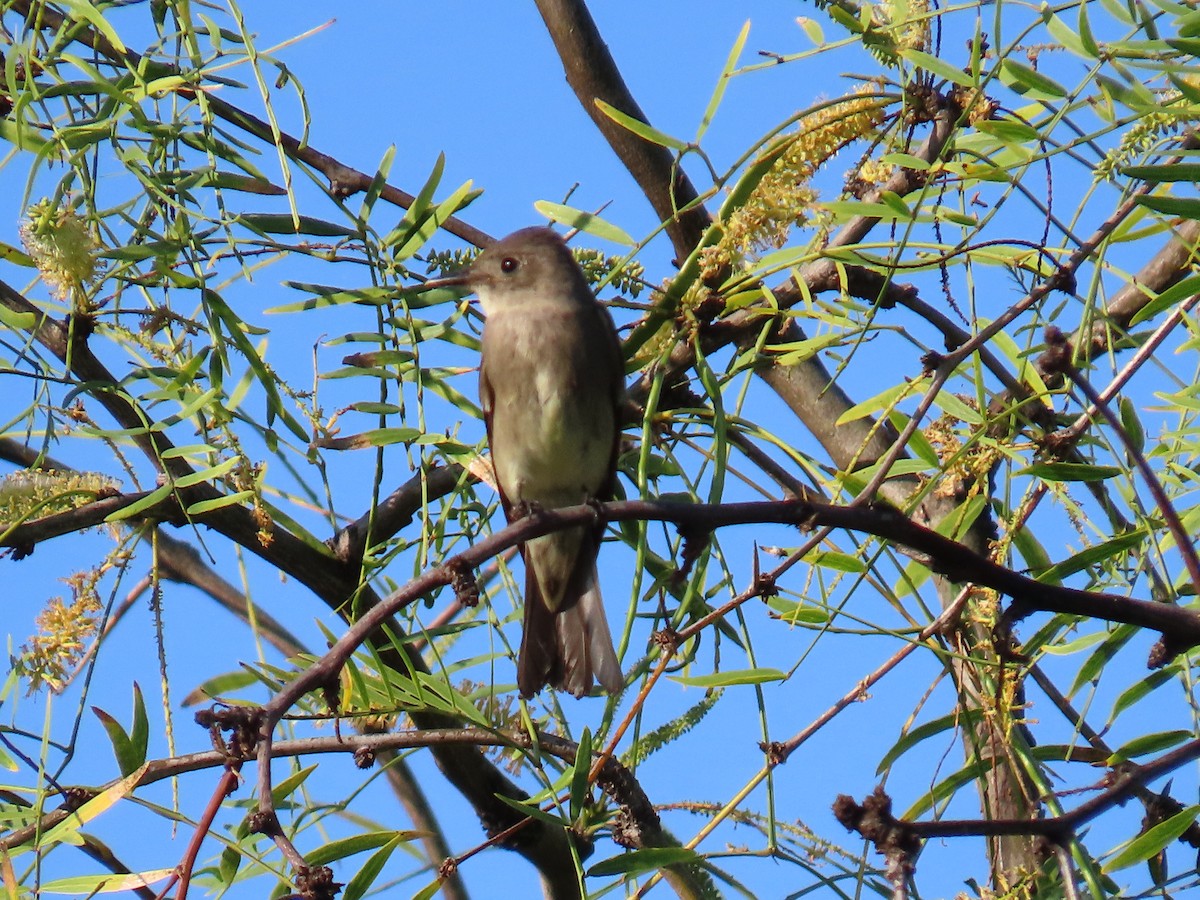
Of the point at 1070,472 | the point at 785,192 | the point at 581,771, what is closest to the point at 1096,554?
the point at 1070,472

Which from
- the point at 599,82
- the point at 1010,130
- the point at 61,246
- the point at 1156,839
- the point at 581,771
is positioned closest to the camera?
the point at 1156,839

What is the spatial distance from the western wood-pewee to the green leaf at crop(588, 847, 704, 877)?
169 centimetres

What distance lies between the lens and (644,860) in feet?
7.18

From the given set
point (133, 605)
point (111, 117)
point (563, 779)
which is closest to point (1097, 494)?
point (563, 779)

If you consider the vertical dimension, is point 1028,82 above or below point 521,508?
below

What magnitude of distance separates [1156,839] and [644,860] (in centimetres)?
75

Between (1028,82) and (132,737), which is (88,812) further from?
(1028,82)

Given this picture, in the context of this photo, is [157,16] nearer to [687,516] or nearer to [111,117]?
[111,117]

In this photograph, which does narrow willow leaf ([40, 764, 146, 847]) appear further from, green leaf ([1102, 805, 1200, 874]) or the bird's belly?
the bird's belly

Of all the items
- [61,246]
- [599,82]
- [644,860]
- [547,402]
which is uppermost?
[599,82]

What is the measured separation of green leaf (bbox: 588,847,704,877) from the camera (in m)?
2.18

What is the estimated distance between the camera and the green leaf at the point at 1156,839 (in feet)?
6.47

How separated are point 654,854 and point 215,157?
146cm

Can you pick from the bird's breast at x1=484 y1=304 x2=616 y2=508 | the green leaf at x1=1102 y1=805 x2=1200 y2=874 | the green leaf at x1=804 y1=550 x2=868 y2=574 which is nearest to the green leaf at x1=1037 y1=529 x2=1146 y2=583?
the green leaf at x1=804 y1=550 x2=868 y2=574
